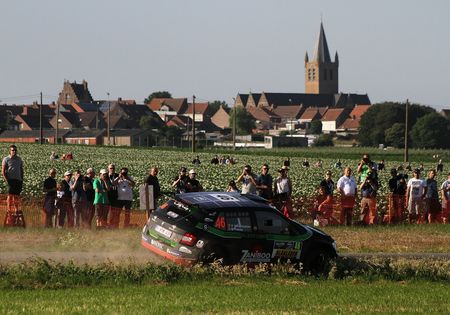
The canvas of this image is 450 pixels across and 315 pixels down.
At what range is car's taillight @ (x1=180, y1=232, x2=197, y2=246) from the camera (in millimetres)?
18047

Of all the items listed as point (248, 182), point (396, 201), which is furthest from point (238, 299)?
point (396, 201)

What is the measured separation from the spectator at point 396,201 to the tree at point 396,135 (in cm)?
12304

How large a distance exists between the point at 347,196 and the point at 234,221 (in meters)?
11.1

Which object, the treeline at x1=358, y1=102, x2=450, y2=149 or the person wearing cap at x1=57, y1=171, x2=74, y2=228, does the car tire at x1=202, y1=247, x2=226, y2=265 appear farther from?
the treeline at x1=358, y1=102, x2=450, y2=149

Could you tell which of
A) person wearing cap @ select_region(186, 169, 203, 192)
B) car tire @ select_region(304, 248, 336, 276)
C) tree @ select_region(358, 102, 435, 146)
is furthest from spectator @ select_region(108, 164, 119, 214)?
tree @ select_region(358, 102, 435, 146)

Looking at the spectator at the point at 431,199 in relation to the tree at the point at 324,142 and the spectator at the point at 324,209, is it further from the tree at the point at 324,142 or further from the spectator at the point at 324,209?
the tree at the point at 324,142

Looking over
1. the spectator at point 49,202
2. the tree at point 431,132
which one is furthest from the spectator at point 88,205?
the tree at point 431,132

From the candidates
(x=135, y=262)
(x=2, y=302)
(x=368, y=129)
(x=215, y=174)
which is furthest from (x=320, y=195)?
(x=368, y=129)

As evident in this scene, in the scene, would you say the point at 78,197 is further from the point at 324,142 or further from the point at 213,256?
the point at 324,142

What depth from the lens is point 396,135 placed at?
508 feet

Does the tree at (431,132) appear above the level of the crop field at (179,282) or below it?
above

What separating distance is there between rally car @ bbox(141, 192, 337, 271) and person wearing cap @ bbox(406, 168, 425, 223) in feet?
38.1

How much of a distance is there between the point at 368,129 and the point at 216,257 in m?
153

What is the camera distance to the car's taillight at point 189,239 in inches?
711
